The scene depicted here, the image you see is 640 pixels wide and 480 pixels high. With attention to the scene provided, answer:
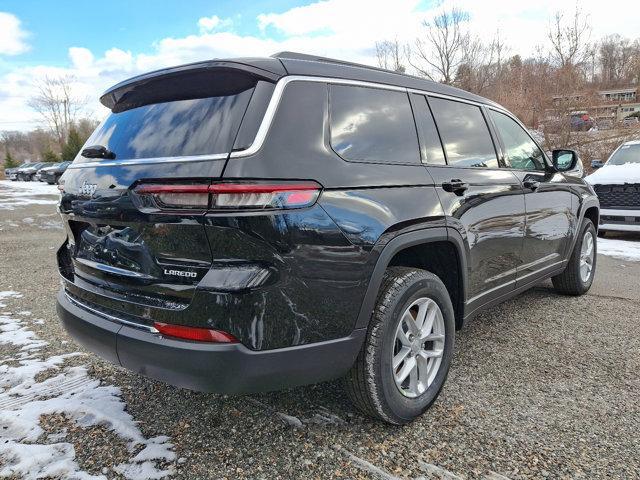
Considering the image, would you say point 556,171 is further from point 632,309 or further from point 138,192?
point 138,192

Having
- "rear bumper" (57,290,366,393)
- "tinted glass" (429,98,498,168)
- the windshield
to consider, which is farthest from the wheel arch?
the windshield

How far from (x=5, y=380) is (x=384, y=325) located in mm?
2459

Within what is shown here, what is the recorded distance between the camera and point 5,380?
3.00m

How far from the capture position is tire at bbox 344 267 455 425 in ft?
7.48

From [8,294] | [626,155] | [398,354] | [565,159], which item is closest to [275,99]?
[398,354]

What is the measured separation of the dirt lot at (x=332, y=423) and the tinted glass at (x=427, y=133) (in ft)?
4.66

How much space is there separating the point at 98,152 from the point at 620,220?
8.92 metres

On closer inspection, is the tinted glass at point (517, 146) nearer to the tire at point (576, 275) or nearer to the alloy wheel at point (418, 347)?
the tire at point (576, 275)

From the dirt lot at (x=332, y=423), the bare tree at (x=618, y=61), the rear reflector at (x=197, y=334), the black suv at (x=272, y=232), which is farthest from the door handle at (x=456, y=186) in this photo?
the bare tree at (x=618, y=61)

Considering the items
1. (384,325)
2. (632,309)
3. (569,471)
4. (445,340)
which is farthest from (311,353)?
(632,309)

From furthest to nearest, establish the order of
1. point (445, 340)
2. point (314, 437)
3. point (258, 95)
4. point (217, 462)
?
point (445, 340) → point (314, 437) → point (217, 462) → point (258, 95)

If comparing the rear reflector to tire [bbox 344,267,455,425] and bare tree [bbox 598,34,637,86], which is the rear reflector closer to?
tire [bbox 344,267,455,425]

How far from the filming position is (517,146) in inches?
152

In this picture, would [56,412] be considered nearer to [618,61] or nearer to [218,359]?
[218,359]
